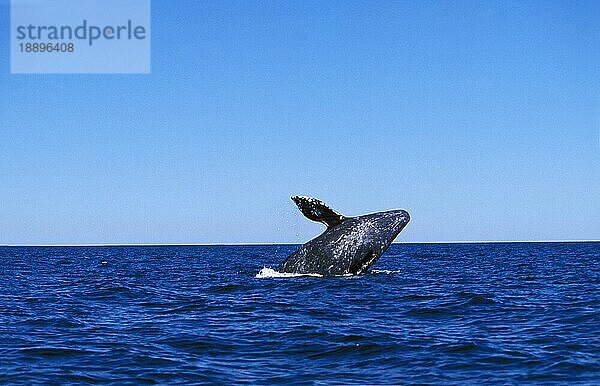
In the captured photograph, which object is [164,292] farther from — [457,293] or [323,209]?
[457,293]

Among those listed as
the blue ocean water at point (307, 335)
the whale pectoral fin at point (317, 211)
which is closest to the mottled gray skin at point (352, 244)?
the whale pectoral fin at point (317, 211)

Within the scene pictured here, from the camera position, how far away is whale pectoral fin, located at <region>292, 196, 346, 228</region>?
18.8 meters

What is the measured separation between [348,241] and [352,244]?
0.46ft

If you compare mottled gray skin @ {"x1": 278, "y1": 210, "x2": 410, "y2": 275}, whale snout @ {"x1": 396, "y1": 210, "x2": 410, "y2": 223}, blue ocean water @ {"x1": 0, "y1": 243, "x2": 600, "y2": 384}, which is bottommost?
blue ocean water @ {"x1": 0, "y1": 243, "x2": 600, "y2": 384}

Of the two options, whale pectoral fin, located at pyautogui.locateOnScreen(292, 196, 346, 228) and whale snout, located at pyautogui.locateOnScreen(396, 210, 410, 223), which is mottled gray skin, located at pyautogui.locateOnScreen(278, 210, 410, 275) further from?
whale pectoral fin, located at pyautogui.locateOnScreen(292, 196, 346, 228)

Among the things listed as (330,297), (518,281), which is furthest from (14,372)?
(518,281)

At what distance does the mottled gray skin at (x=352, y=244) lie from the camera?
20219mm

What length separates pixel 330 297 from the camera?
17.0 m

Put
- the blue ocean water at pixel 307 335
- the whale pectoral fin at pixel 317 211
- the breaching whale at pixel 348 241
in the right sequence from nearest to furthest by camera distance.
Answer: the blue ocean water at pixel 307 335 → the whale pectoral fin at pixel 317 211 → the breaching whale at pixel 348 241

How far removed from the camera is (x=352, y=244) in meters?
20.3

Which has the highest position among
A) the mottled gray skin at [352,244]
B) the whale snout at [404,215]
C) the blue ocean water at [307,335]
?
the whale snout at [404,215]

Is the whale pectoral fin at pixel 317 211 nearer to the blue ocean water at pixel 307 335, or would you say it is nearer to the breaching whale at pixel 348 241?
the breaching whale at pixel 348 241

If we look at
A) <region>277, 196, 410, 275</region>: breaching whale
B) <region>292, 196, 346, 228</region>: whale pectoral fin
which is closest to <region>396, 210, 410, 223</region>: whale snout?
<region>277, 196, 410, 275</region>: breaching whale

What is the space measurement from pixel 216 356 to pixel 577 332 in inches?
248
